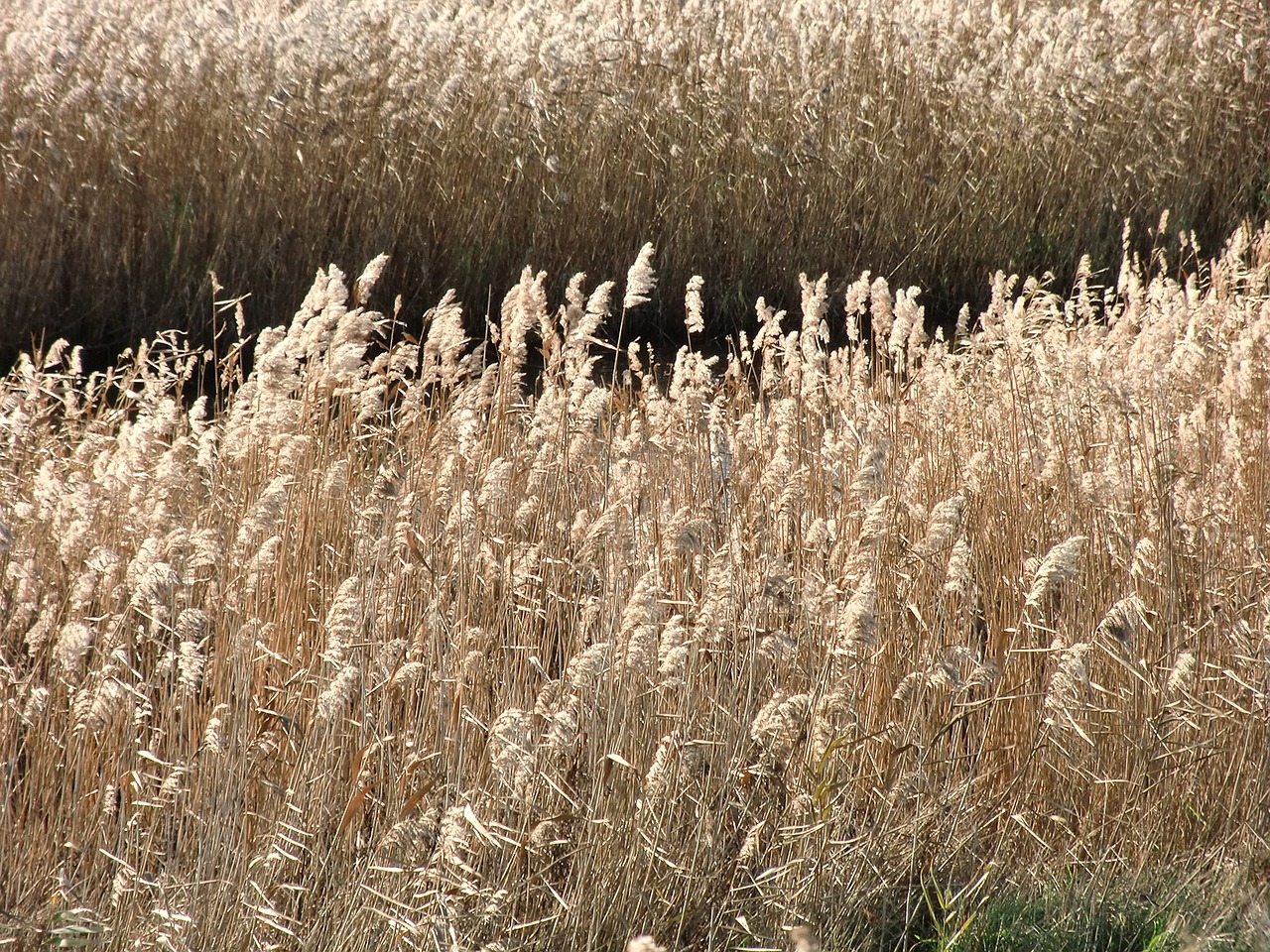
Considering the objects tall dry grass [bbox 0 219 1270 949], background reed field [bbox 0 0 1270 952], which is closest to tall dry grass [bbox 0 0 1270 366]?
background reed field [bbox 0 0 1270 952]

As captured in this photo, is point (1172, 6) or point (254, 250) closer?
point (254, 250)

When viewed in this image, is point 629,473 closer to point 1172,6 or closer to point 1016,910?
point 1016,910

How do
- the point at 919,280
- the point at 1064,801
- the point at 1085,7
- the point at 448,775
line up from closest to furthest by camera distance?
the point at 448,775 < the point at 1064,801 < the point at 919,280 < the point at 1085,7

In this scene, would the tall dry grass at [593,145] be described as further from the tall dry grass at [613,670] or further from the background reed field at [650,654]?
the tall dry grass at [613,670]

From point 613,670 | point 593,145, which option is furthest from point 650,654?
point 593,145

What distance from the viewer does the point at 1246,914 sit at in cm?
196

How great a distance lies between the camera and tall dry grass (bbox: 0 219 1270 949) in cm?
192

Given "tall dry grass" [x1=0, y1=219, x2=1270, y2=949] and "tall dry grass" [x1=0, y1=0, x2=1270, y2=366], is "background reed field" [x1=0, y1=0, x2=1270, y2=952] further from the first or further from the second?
"tall dry grass" [x1=0, y1=0, x2=1270, y2=366]

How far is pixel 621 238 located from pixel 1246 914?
3988 mm

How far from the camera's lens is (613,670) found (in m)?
2.04

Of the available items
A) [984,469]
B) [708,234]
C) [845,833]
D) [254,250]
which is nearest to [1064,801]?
[845,833]

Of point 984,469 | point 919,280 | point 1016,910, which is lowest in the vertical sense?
point 1016,910

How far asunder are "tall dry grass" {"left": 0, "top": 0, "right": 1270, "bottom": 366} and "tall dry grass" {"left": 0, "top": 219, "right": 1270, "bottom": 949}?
97.4 inches

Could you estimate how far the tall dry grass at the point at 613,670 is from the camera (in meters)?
1.92
